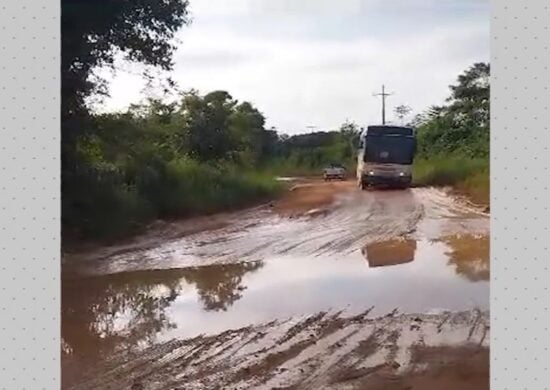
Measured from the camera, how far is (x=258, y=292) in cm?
188

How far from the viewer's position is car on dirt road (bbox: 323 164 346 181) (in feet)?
6.40

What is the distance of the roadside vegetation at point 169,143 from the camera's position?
6.20ft

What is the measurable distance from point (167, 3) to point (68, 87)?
10.9 inches

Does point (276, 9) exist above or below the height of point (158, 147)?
above

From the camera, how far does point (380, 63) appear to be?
1.90 m

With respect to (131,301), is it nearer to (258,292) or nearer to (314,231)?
(258,292)

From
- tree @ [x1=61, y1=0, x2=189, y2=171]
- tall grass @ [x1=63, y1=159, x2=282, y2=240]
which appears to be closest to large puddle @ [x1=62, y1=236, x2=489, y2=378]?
tall grass @ [x1=63, y1=159, x2=282, y2=240]

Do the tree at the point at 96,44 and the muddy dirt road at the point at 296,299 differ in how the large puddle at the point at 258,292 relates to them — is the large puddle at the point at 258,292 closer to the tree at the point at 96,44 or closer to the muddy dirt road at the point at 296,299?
the muddy dirt road at the point at 296,299

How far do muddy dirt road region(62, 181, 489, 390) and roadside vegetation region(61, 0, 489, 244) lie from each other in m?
0.05

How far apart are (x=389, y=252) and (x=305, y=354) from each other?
0.94 feet

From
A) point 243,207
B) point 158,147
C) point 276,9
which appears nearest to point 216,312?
point 243,207
